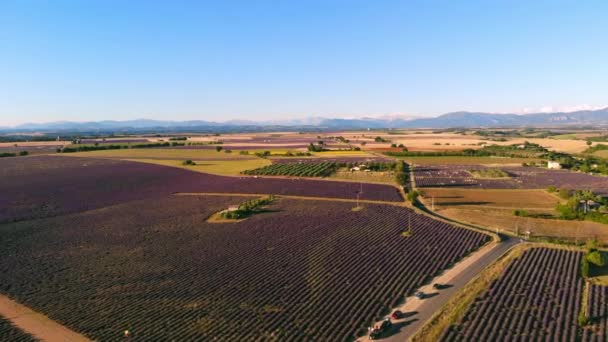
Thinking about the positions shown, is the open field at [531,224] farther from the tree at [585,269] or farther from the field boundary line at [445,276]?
the tree at [585,269]

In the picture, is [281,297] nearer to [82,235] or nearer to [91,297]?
[91,297]

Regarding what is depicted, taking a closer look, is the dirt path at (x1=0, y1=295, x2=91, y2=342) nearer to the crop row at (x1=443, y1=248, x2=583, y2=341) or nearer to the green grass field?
the crop row at (x1=443, y1=248, x2=583, y2=341)

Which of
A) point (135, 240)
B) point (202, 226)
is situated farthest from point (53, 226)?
point (202, 226)

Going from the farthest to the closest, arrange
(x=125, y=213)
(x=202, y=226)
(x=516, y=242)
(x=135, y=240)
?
(x=125, y=213), (x=202, y=226), (x=135, y=240), (x=516, y=242)

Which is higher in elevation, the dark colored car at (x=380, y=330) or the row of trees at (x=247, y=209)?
the row of trees at (x=247, y=209)

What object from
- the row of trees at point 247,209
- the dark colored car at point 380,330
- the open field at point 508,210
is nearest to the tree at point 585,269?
the open field at point 508,210

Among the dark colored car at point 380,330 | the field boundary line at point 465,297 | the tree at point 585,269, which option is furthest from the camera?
the tree at point 585,269

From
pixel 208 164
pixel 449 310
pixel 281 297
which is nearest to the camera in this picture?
pixel 449 310
